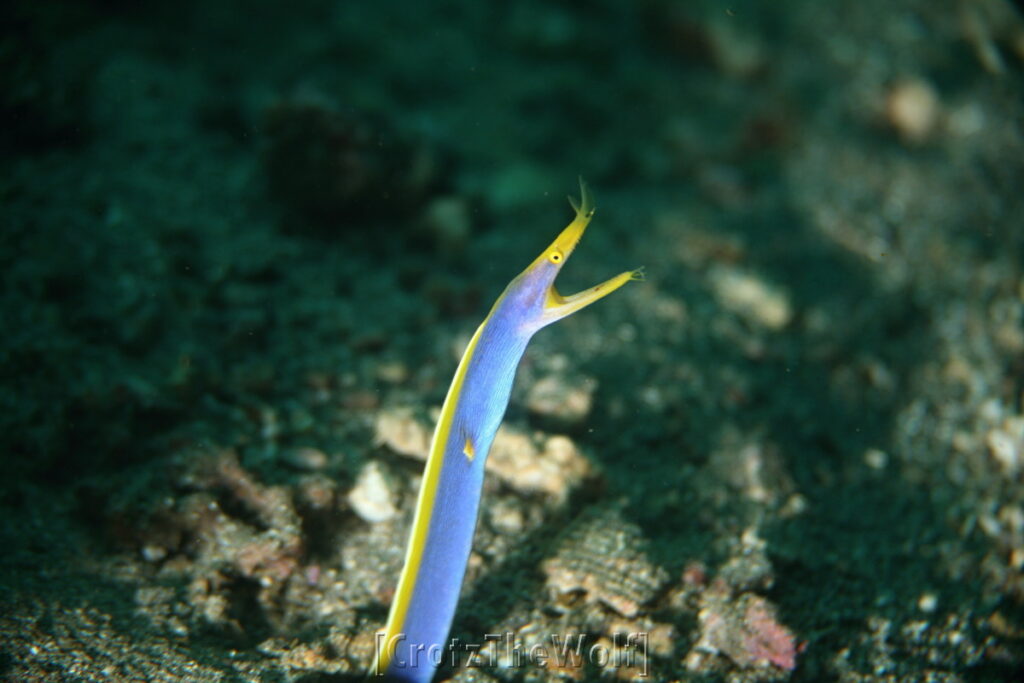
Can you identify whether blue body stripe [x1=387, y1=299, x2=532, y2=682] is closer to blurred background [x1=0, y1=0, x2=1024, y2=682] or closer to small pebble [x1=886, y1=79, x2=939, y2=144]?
blurred background [x1=0, y1=0, x2=1024, y2=682]

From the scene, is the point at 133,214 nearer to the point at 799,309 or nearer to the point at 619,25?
the point at 799,309

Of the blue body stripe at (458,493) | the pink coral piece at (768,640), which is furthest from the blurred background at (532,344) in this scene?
the blue body stripe at (458,493)

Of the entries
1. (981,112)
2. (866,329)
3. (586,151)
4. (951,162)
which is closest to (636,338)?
(866,329)

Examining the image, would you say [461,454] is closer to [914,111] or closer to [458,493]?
[458,493]

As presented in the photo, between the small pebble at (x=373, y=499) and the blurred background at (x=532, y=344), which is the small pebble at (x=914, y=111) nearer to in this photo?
the blurred background at (x=532, y=344)

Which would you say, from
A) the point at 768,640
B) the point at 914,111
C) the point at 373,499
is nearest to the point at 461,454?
the point at 373,499
